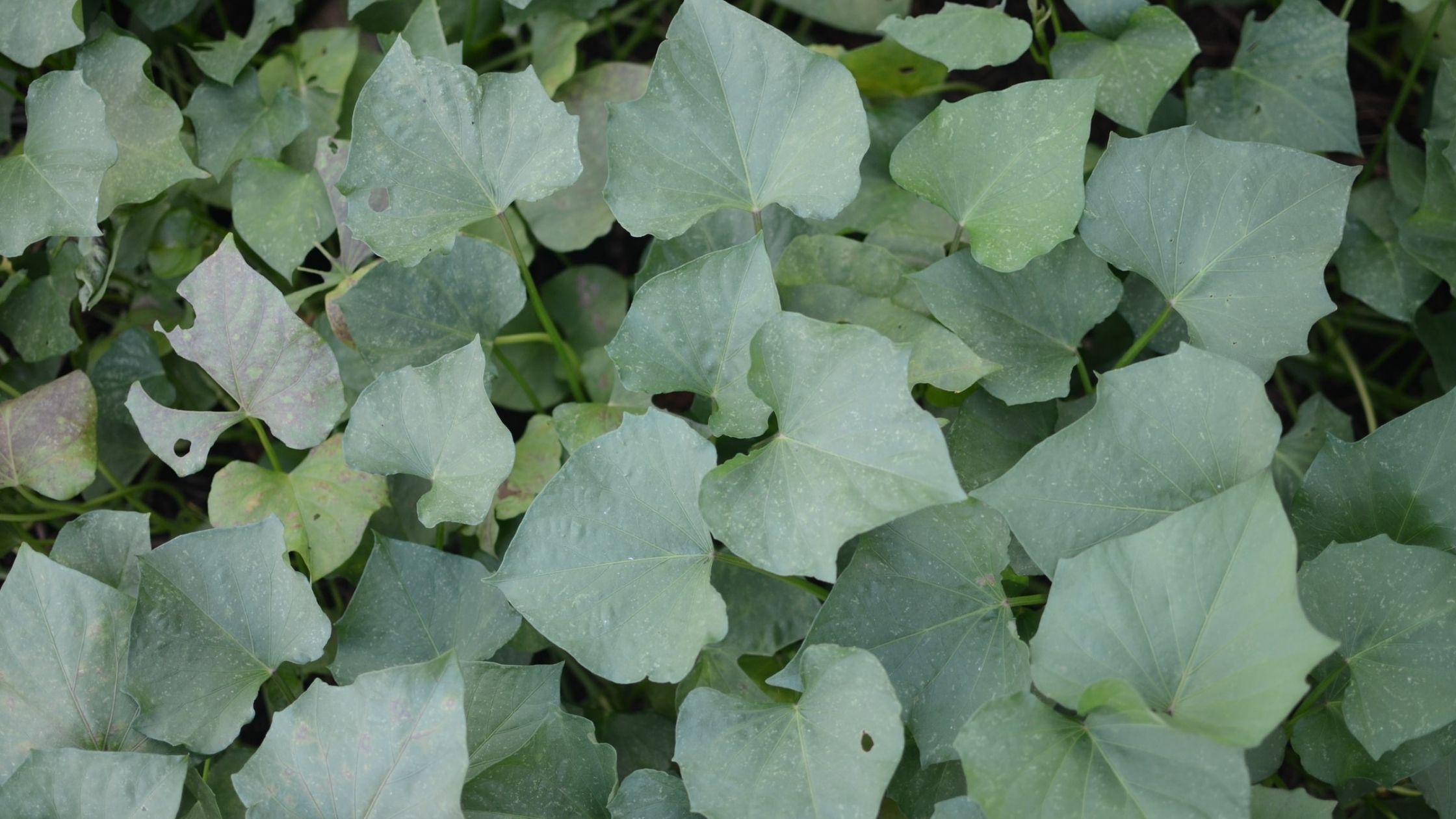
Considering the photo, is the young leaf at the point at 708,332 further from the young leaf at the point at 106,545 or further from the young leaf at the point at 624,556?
the young leaf at the point at 106,545

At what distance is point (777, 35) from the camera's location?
0.93 meters

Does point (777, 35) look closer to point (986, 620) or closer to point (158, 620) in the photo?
point (986, 620)

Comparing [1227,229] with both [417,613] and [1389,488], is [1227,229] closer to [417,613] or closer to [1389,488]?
[1389,488]

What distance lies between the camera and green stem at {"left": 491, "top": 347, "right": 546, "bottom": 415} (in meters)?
1.15

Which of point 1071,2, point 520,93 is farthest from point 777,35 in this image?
point 1071,2

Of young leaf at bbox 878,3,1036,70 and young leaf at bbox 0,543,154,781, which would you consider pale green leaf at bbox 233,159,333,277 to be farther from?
young leaf at bbox 878,3,1036,70

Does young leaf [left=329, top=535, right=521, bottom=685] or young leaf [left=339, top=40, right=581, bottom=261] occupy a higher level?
young leaf [left=339, top=40, right=581, bottom=261]

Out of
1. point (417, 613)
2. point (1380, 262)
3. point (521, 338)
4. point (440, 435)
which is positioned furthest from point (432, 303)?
point (1380, 262)

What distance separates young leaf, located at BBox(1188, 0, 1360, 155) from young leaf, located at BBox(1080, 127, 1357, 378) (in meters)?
0.29

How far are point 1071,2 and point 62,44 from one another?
1.12 metres

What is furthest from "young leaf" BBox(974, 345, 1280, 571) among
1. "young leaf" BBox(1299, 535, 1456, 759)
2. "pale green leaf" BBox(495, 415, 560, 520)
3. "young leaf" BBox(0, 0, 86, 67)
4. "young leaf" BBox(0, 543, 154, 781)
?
"young leaf" BBox(0, 0, 86, 67)

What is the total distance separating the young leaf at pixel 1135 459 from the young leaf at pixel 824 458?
0.34 ft

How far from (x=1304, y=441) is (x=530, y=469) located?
33.3 inches

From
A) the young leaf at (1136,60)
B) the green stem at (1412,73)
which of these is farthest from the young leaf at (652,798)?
the green stem at (1412,73)
